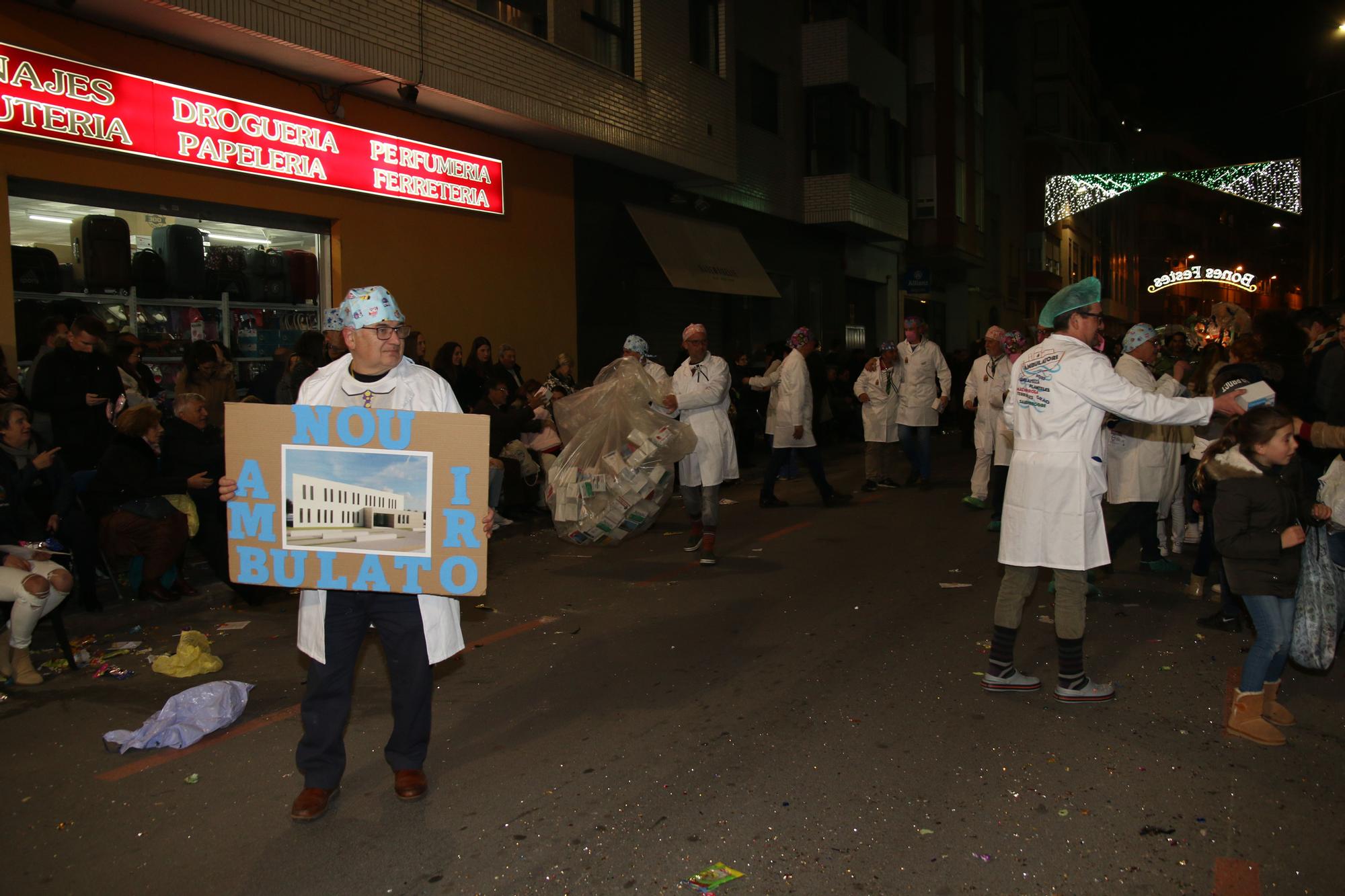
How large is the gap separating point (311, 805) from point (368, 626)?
2.38 ft

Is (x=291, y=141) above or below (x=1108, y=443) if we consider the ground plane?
above

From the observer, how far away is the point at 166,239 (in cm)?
1098

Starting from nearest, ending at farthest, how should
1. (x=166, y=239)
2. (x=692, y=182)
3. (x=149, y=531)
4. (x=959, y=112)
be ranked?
(x=149, y=531) → (x=166, y=239) → (x=692, y=182) → (x=959, y=112)

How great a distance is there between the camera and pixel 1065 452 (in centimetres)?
521

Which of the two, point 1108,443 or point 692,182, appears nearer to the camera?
point 1108,443

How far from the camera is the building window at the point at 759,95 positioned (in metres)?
22.2

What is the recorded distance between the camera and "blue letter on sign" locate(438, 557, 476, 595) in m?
4.03

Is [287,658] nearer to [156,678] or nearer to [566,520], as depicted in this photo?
[156,678]

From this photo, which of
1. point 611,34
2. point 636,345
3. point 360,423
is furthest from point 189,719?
point 611,34

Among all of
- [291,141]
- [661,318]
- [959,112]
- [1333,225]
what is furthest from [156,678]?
[1333,225]

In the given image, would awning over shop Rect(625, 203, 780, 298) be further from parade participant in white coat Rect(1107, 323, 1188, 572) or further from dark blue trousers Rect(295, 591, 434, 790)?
dark blue trousers Rect(295, 591, 434, 790)

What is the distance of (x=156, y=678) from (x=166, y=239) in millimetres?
6540

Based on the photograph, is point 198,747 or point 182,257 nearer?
point 198,747

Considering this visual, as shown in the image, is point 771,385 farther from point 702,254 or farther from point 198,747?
point 198,747
